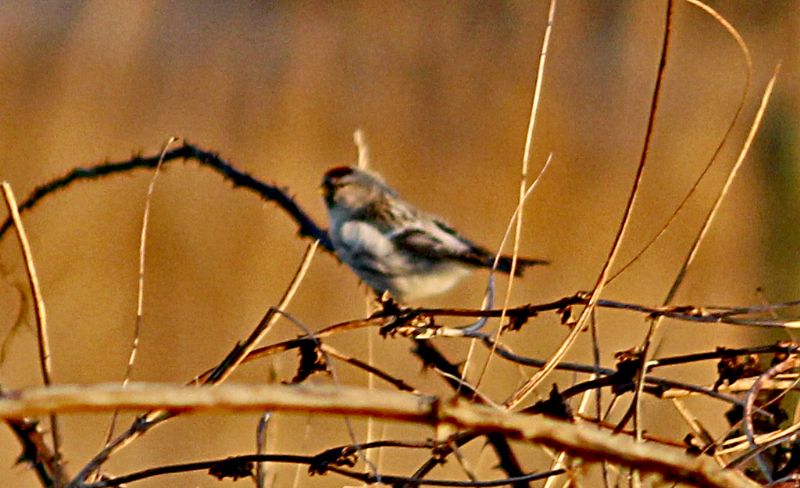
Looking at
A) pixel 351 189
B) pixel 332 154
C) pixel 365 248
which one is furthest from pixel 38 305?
pixel 332 154

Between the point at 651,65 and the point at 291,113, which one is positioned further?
the point at 651,65

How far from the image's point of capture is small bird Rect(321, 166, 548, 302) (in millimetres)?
3836

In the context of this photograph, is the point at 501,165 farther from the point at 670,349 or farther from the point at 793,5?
the point at 793,5

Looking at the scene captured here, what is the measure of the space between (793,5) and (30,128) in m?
6.05

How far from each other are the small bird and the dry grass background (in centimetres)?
118

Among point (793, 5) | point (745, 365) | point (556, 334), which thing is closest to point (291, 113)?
point (556, 334)

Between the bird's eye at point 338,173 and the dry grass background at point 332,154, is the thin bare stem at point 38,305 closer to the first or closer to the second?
the bird's eye at point 338,173

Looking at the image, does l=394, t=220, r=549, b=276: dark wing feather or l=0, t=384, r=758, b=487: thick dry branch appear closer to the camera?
l=0, t=384, r=758, b=487: thick dry branch

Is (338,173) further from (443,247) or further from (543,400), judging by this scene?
(543,400)

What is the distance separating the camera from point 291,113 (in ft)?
24.4

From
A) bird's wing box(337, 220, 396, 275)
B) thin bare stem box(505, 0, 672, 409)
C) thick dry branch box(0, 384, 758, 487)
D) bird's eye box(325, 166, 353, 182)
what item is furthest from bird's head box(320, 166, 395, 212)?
thick dry branch box(0, 384, 758, 487)

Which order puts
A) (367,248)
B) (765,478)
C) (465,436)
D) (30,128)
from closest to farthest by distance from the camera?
(465,436), (765,478), (367,248), (30,128)

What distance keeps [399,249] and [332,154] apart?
322 centimetres

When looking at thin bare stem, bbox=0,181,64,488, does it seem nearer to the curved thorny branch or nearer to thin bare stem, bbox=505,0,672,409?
the curved thorny branch
